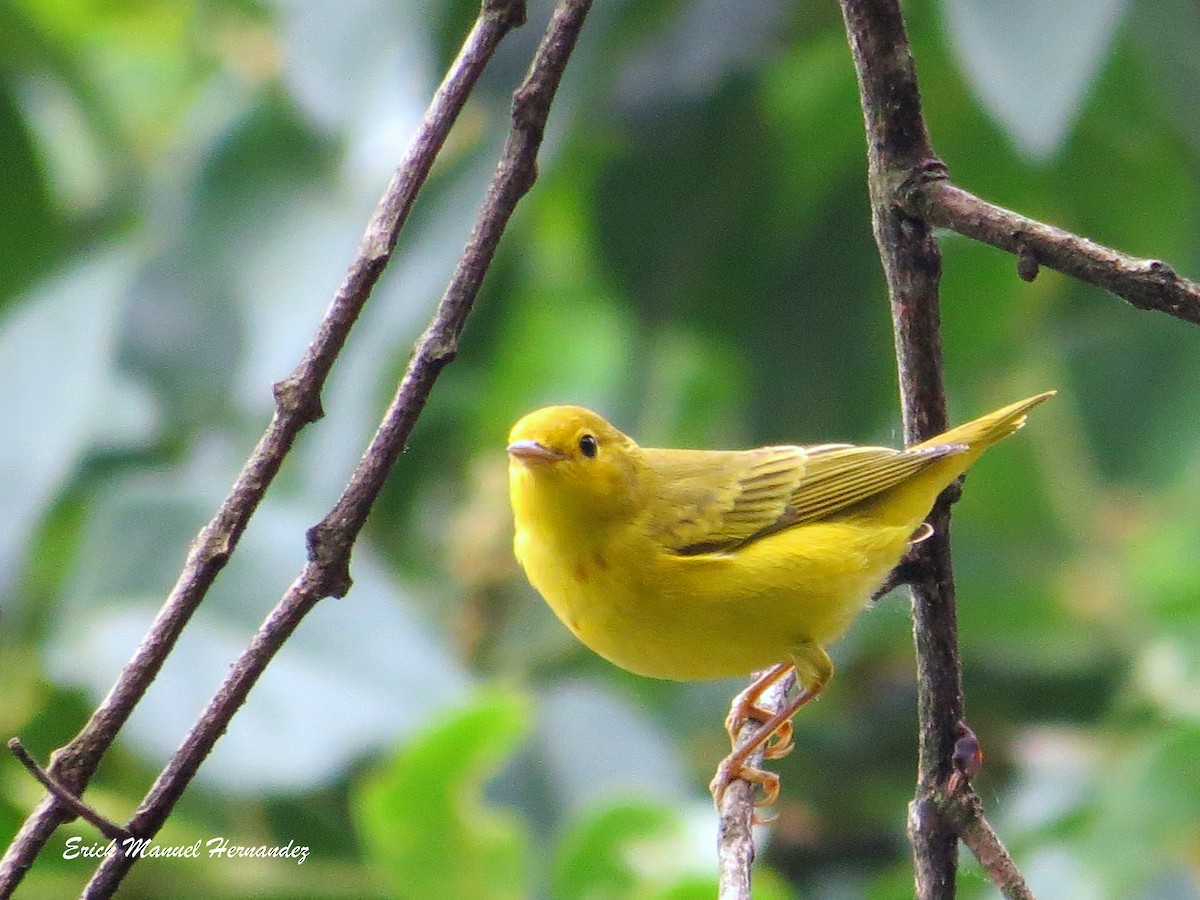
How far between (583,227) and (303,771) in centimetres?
194

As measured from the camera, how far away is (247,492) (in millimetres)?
1533

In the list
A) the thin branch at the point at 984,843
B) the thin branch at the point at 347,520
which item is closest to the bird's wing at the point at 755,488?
the thin branch at the point at 984,843

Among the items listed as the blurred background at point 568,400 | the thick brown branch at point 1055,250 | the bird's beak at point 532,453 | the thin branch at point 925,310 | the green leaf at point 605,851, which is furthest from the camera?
the blurred background at point 568,400

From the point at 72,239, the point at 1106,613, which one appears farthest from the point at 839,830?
the point at 72,239

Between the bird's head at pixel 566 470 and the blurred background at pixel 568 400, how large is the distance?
451 millimetres

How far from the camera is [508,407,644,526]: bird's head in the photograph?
2.98 meters

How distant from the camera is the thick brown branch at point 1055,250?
1.44m

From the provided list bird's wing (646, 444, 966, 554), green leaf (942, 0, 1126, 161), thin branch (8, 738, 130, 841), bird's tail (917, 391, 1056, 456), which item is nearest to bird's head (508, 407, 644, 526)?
bird's wing (646, 444, 966, 554)

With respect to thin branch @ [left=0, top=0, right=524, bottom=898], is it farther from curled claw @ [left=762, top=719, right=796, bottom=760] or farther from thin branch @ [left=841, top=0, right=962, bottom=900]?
curled claw @ [left=762, top=719, right=796, bottom=760]

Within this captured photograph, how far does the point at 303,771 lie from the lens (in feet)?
10.8

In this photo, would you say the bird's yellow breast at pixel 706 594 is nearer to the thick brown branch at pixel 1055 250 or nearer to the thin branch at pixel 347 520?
the thick brown branch at pixel 1055 250

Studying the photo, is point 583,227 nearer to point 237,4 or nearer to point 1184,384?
point 237,4
